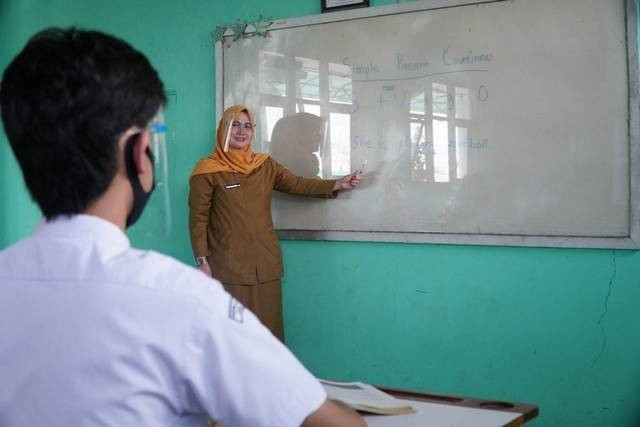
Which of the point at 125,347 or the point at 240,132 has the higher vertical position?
the point at 240,132

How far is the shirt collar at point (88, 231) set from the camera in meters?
0.77

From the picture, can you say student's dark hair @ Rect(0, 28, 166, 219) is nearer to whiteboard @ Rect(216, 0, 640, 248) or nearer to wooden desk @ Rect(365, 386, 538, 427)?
wooden desk @ Rect(365, 386, 538, 427)

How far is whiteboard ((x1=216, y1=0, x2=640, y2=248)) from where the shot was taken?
105 inches

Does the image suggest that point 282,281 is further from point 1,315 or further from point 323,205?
point 1,315

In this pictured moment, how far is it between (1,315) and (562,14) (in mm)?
2530

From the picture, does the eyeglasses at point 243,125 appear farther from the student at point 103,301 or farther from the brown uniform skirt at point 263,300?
the student at point 103,301

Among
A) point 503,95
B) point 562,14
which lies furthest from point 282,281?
point 562,14

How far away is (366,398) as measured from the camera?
1464 mm

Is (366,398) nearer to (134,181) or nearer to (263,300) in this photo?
(134,181)

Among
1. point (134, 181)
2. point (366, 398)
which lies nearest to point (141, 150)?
point (134, 181)

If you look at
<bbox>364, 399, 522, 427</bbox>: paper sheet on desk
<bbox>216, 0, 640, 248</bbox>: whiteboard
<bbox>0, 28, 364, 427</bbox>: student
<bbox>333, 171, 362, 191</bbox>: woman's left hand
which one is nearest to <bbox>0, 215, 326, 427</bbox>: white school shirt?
<bbox>0, 28, 364, 427</bbox>: student

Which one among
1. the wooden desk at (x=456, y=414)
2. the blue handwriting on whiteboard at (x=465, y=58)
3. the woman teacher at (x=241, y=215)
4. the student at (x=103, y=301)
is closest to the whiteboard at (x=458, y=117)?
the blue handwriting on whiteboard at (x=465, y=58)

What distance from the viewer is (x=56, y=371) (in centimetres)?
74

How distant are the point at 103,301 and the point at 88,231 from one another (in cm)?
9
